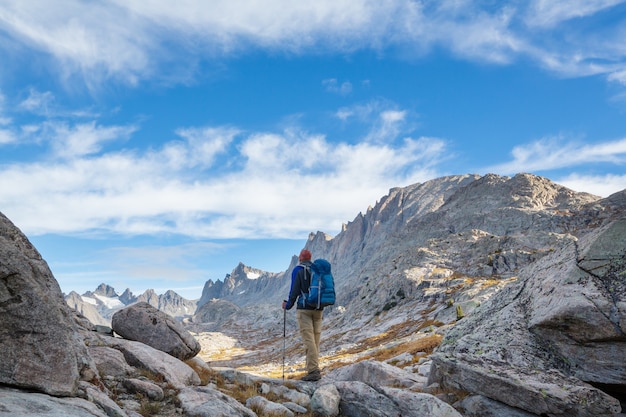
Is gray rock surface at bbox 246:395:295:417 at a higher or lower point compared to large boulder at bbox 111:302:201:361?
lower

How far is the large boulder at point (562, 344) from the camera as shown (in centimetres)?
952

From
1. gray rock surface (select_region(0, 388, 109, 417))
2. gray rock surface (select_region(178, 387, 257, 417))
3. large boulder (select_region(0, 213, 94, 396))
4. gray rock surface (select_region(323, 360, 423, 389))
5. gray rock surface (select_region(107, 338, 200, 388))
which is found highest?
large boulder (select_region(0, 213, 94, 396))

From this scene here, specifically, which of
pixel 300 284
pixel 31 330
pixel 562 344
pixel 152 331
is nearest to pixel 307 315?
pixel 300 284

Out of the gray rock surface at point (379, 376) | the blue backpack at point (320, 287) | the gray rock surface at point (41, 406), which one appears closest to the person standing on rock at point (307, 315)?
the blue backpack at point (320, 287)

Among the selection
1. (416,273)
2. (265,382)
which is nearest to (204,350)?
(416,273)

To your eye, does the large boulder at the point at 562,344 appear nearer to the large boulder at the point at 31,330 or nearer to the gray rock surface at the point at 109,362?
the gray rock surface at the point at 109,362

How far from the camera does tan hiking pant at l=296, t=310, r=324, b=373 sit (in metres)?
14.2

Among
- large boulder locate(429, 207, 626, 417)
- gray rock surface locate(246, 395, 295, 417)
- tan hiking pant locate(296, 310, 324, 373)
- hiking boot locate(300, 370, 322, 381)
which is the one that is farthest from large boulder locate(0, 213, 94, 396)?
large boulder locate(429, 207, 626, 417)

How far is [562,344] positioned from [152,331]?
14.0 m

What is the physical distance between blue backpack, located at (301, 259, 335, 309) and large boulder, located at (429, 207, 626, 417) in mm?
4160

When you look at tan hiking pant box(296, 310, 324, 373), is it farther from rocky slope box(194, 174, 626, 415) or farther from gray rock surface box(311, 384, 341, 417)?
rocky slope box(194, 174, 626, 415)

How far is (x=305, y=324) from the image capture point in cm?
1420

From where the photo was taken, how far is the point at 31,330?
7.06m

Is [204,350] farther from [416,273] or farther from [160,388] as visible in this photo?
[160,388]
